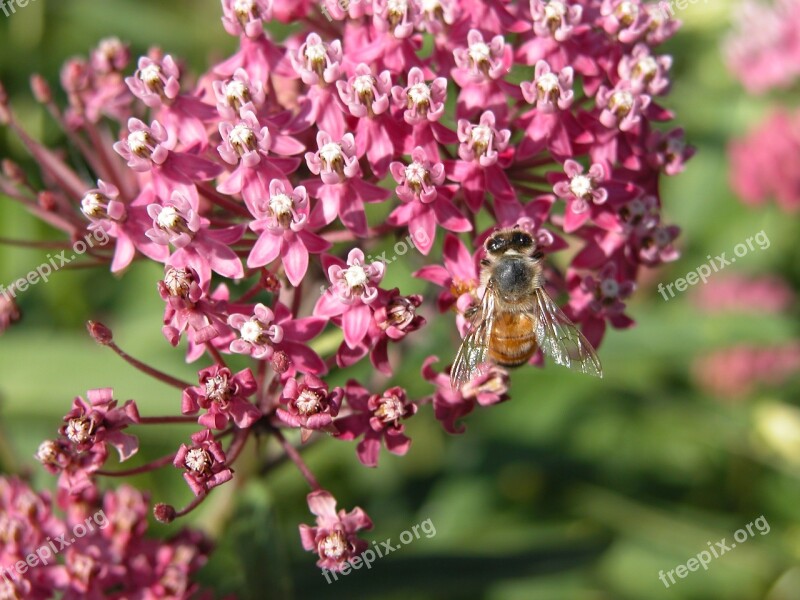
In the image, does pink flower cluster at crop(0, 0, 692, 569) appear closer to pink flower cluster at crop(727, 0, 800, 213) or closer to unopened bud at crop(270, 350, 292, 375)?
unopened bud at crop(270, 350, 292, 375)

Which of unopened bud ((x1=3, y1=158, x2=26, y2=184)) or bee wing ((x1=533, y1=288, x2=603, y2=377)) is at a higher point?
unopened bud ((x1=3, y1=158, x2=26, y2=184))

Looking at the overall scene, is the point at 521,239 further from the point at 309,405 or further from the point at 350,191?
the point at 309,405

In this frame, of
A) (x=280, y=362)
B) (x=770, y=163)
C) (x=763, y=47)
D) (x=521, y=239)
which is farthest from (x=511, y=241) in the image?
(x=763, y=47)

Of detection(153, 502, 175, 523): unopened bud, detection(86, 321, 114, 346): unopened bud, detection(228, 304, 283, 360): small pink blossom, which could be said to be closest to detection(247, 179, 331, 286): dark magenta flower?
detection(228, 304, 283, 360): small pink blossom

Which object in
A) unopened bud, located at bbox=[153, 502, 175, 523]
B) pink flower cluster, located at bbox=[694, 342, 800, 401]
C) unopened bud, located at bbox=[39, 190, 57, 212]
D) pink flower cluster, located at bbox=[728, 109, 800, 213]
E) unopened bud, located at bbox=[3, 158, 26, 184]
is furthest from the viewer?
pink flower cluster, located at bbox=[728, 109, 800, 213]

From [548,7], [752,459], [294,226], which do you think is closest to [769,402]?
[752,459]

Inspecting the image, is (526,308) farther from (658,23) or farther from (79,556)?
(79,556)
